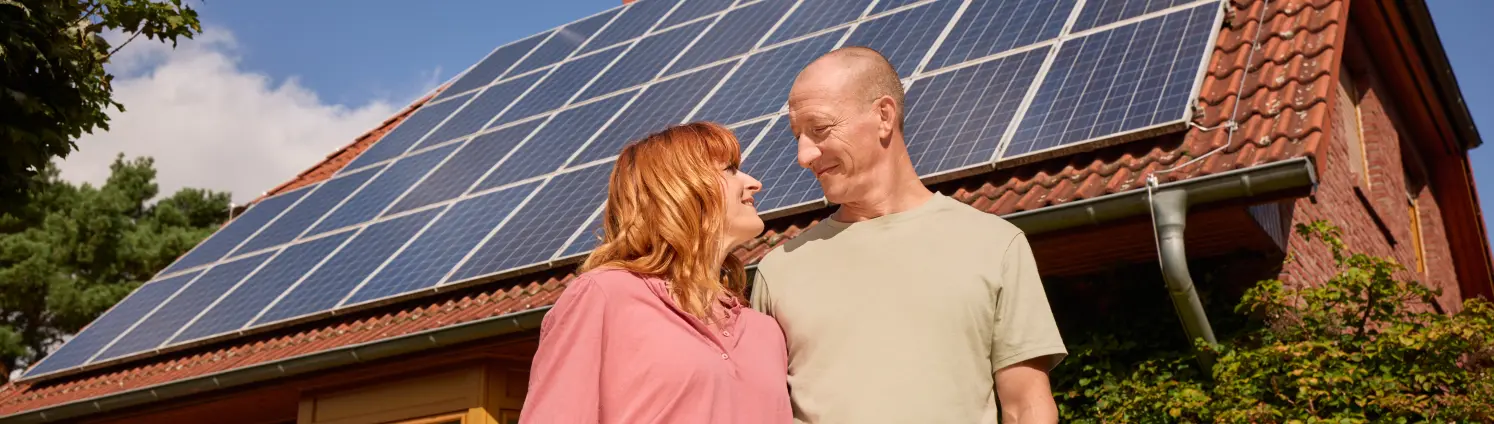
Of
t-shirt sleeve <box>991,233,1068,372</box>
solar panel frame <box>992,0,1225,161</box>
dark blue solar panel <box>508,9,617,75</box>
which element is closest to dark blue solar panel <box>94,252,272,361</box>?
dark blue solar panel <box>508,9,617,75</box>

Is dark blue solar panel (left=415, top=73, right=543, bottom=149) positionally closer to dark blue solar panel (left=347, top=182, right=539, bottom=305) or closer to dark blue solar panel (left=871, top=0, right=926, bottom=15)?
dark blue solar panel (left=347, top=182, right=539, bottom=305)

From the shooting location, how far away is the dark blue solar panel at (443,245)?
328 inches

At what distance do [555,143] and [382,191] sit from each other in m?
1.76

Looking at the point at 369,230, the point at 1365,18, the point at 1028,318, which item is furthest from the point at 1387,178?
the point at 1028,318

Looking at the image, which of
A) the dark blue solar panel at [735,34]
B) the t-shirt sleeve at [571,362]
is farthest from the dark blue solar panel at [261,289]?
the t-shirt sleeve at [571,362]

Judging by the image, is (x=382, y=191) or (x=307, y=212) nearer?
(x=382, y=191)

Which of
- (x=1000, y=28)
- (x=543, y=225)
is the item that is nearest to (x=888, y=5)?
(x=1000, y=28)

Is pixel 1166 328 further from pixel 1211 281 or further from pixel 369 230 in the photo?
pixel 369 230

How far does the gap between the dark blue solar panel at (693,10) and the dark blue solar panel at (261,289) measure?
3022 mm

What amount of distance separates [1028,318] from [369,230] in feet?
24.0

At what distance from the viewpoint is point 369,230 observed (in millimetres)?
9578

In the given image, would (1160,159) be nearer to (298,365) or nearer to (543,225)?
(543,225)

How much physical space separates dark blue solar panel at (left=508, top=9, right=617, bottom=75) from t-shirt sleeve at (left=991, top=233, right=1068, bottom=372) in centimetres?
896

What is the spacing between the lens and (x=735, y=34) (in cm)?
987
